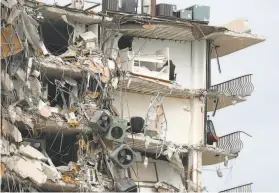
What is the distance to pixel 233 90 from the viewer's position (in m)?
57.2

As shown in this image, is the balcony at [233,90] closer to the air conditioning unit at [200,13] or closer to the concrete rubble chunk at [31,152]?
the air conditioning unit at [200,13]

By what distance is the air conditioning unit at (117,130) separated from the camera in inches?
2051

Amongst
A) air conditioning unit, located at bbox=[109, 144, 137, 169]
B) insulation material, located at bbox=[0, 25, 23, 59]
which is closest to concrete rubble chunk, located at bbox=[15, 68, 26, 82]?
insulation material, located at bbox=[0, 25, 23, 59]

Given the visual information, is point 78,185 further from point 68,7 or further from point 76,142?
point 68,7

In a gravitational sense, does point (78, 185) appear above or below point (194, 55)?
below

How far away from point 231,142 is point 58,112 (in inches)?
345

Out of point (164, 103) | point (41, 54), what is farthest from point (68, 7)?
point (164, 103)

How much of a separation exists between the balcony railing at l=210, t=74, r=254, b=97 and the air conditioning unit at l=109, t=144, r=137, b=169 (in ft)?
20.4

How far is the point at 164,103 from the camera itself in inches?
2200

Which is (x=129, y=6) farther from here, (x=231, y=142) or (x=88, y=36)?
(x=231, y=142)

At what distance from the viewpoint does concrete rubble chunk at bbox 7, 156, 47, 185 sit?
48469 millimetres

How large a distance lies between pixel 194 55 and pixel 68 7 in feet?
20.4

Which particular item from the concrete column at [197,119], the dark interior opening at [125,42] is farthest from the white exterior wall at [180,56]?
the dark interior opening at [125,42]

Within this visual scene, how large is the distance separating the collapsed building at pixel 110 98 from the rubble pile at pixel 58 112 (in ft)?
0.15
